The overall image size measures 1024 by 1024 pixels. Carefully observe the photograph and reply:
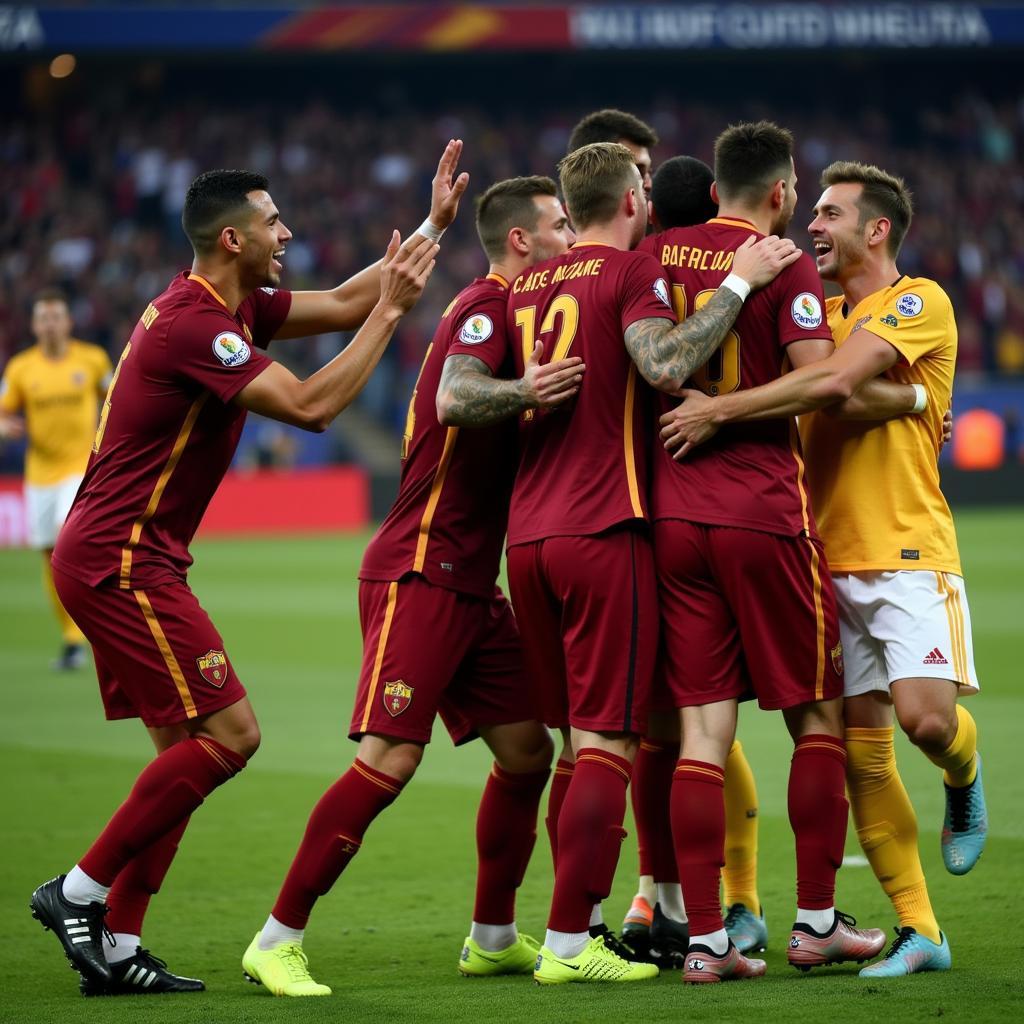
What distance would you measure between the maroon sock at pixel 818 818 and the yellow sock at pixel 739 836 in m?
0.54

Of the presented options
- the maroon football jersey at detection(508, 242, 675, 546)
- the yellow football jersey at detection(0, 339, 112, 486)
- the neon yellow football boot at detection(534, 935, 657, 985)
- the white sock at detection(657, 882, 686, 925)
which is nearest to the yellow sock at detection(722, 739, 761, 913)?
the white sock at detection(657, 882, 686, 925)

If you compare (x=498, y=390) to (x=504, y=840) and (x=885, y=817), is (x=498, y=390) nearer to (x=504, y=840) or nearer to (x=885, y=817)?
(x=504, y=840)

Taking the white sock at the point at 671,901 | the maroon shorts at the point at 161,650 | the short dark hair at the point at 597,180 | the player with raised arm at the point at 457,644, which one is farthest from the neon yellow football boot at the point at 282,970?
the short dark hair at the point at 597,180

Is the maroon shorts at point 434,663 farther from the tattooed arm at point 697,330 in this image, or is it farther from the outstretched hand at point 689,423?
the tattooed arm at point 697,330

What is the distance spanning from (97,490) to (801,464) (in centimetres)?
223

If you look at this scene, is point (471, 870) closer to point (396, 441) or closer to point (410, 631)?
point (410, 631)

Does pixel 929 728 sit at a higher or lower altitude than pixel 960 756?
higher

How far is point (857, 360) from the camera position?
16.4 feet

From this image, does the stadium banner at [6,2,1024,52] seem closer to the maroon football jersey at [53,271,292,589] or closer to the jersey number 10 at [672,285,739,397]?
the maroon football jersey at [53,271,292,589]

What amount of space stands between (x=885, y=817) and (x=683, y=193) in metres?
2.19

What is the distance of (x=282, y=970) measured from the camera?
494 cm

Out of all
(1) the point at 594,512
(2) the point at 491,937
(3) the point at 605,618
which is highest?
(1) the point at 594,512

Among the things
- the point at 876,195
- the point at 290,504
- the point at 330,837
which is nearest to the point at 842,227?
the point at 876,195

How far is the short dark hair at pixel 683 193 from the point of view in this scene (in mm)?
5660
